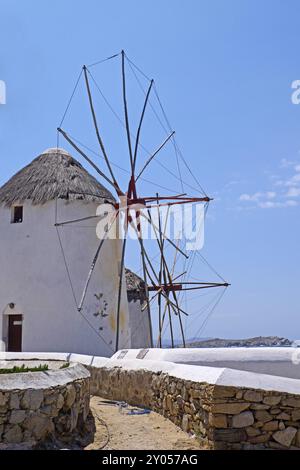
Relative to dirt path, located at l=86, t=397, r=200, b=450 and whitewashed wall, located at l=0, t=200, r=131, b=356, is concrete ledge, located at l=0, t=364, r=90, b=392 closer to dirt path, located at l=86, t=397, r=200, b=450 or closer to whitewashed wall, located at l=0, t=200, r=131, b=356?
dirt path, located at l=86, t=397, r=200, b=450

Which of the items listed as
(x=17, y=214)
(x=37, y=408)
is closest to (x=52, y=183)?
(x=17, y=214)

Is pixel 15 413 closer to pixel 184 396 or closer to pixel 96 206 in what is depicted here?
pixel 184 396

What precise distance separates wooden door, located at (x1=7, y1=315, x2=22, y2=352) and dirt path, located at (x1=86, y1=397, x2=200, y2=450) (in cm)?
649

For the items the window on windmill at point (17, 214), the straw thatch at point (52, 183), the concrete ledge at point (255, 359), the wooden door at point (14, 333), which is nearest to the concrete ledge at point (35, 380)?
the concrete ledge at point (255, 359)

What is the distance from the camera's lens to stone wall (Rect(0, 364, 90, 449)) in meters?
5.51

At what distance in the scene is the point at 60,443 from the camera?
5703 millimetres

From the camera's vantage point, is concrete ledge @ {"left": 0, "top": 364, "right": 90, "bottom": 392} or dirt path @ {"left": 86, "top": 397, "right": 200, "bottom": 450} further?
dirt path @ {"left": 86, "top": 397, "right": 200, "bottom": 450}

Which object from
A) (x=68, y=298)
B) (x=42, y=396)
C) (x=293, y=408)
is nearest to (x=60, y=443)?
(x=42, y=396)

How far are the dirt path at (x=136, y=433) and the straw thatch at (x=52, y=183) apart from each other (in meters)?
7.23

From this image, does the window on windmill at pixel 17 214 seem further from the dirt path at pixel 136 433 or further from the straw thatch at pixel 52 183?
the dirt path at pixel 136 433

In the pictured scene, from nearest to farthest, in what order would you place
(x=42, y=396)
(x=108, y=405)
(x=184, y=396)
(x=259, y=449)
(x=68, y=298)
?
1. (x=259, y=449)
2. (x=42, y=396)
3. (x=184, y=396)
4. (x=108, y=405)
5. (x=68, y=298)

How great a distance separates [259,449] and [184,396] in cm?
126

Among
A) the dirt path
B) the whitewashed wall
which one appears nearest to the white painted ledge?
the dirt path

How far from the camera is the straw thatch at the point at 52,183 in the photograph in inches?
546
